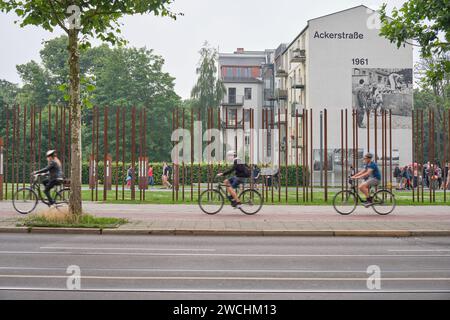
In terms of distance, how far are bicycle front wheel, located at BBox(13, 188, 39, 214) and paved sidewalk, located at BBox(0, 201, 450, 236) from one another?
0.24 metres

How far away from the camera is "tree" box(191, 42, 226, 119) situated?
66.2 metres

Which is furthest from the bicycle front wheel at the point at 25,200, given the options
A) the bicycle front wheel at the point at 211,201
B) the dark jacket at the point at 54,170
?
the bicycle front wheel at the point at 211,201

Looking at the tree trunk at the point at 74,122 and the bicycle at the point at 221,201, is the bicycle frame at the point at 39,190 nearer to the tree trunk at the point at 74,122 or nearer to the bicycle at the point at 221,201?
the tree trunk at the point at 74,122

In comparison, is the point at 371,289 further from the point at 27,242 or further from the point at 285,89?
the point at 285,89

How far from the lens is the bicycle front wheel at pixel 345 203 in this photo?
17109 mm

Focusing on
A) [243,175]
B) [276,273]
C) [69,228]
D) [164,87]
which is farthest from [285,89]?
[276,273]

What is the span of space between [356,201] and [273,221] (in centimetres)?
320

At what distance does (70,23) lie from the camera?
1356 centimetres

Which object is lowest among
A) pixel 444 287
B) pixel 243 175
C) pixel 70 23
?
pixel 444 287

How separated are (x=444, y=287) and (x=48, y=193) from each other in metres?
11.0

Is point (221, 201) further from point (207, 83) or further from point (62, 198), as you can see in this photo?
point (207, 83)

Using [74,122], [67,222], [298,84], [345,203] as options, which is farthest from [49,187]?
[298,84]

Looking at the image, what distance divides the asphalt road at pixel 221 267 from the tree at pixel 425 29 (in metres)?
5.84

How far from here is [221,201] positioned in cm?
1653
